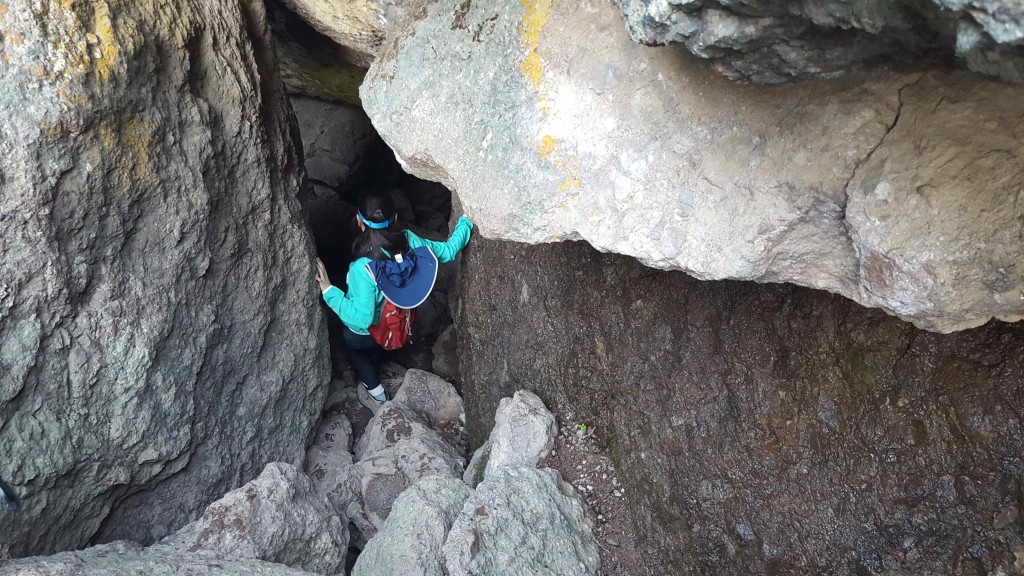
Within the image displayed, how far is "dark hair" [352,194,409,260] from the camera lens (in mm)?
3305

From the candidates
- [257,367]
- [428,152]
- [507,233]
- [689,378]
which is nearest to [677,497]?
[689,378]

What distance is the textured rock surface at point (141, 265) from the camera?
2199 millimetres

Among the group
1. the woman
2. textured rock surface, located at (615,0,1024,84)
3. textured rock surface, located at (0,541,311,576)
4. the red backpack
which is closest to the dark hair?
the woman

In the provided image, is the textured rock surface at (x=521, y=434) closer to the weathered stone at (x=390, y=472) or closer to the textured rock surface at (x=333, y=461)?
the weathered stone at (x=390, y=472)

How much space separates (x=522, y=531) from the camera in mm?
2422

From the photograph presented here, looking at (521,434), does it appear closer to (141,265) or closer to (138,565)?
(138,565)

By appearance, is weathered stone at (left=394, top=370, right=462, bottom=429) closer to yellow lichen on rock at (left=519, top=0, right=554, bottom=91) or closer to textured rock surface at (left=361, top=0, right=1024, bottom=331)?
textured rock surface at (left=361, top=0, right=1024, bottom=331)

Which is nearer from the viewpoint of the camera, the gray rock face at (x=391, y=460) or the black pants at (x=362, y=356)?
the gray rock face at (x=391, y=460)

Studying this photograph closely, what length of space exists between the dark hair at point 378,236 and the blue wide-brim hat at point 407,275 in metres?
0.05

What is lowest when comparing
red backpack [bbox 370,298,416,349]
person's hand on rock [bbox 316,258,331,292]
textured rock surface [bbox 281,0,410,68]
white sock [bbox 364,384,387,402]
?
white sock [bbox 364,384,387,402]

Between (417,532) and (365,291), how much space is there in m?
1.27

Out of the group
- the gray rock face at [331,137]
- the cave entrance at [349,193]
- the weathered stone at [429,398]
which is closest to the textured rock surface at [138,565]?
the weathered stone at [429,398]

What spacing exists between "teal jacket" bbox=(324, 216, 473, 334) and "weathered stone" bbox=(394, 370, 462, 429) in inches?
21.3

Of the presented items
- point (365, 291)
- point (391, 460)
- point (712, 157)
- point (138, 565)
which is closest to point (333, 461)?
point (391, 460)
